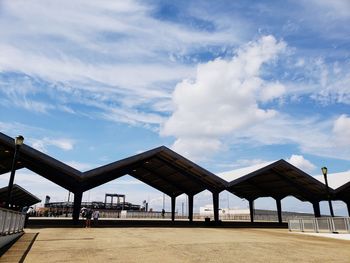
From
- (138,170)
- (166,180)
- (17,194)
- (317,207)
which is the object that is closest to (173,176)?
(166,180)

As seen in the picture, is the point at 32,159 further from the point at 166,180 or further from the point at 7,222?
the point at 166,180

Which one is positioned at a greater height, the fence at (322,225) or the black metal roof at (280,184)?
the black metal roof at (280,184)

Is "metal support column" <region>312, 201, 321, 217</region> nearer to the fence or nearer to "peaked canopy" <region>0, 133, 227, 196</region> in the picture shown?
the fence

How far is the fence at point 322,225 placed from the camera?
780 inches

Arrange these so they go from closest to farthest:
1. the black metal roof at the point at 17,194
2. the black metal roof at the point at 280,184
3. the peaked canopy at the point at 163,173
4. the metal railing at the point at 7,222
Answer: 1. the metal railing at the point at 7,222
2. the peaked canopy at the point at 163,173
3. the black metal roof at the point at 280,184
4. the black metal roof at the point at 17,194

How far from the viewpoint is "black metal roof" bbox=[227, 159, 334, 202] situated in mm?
29169

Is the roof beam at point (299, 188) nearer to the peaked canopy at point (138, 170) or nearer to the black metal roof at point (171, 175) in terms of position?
the black metal roof at point (171, 175)

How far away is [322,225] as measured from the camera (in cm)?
2145

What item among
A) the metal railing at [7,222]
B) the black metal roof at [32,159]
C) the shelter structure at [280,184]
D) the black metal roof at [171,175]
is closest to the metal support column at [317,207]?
the shelter structure at [280,184]

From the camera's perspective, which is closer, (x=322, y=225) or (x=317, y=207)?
(x=322, y=225)

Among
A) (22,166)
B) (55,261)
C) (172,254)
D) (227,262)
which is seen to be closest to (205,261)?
(227,262)

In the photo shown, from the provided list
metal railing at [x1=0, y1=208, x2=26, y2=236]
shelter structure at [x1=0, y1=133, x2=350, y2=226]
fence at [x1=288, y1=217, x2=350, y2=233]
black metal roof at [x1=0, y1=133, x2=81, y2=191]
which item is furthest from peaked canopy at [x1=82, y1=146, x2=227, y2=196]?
metal railing at [x1=0, y1=208, x2=26, y2=236]

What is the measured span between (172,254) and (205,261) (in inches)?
61.7

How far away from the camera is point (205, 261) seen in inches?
335
